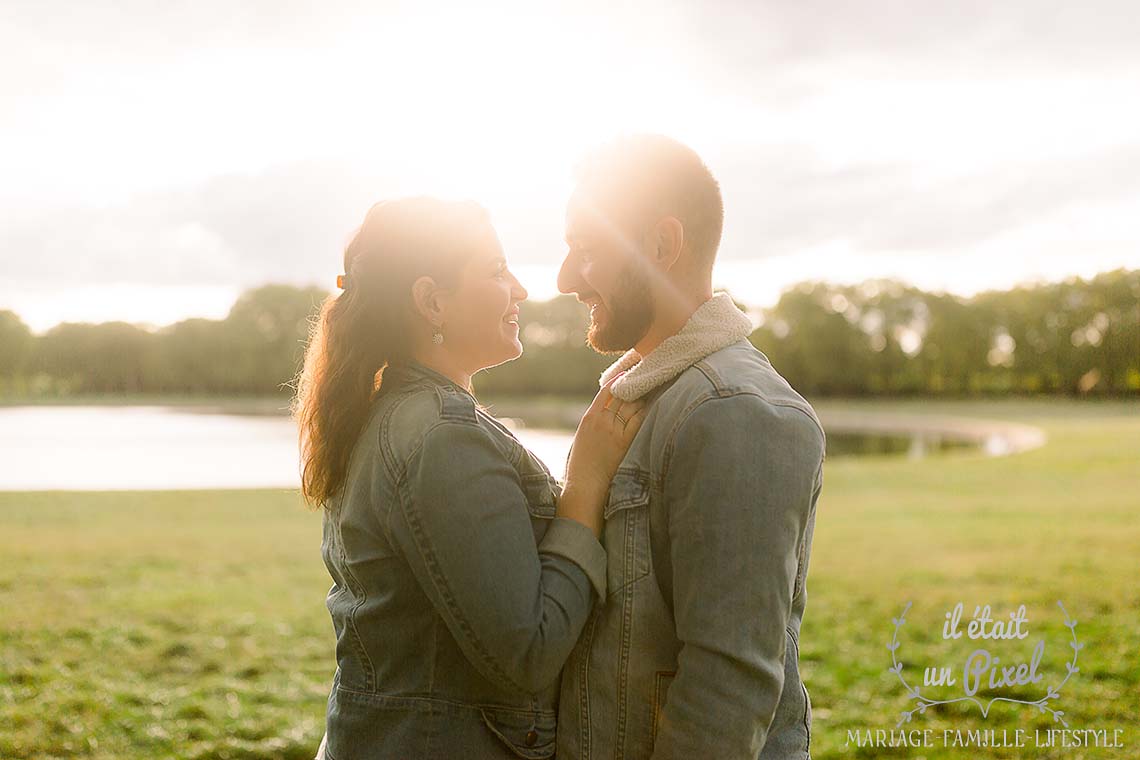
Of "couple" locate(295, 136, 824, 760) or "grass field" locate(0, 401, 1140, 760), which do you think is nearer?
"couple" locate(295, 136, 824, 760)

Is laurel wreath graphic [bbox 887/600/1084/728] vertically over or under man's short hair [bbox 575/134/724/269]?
under

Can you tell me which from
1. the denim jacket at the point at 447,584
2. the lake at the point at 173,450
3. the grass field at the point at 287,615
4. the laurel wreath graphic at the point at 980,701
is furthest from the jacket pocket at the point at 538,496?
the lake at the point at 173,450

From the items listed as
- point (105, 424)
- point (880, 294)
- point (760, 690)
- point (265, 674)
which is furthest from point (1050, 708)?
point (880, 294)

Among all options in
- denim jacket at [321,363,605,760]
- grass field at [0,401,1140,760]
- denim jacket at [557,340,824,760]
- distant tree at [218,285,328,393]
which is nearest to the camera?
denim jacket at [557,340,824,760]

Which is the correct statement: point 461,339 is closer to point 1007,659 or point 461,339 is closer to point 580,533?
point 580,533

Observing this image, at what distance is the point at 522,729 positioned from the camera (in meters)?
2.38

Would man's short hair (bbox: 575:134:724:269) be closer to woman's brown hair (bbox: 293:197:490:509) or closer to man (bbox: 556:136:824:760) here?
man (bbox: 556:136:824:760)

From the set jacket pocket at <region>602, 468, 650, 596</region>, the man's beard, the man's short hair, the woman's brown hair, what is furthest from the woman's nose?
jacket pocket at <region>602, 468, 650, 596</region>

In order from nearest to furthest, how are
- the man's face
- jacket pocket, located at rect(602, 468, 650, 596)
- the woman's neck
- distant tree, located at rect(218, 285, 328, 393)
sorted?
1. jacket pocket, located at rect(602, 468, 650, 596)
2. the man's face
3. the woman's neck
4. distant tree, located at rect(218, 285, 328, 393)

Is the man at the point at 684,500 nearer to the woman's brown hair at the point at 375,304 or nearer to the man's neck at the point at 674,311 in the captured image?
the man's neck at the point at 674,311

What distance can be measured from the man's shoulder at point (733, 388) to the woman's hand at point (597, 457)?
0.45 ft

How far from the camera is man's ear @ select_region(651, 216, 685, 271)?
7.80 feet

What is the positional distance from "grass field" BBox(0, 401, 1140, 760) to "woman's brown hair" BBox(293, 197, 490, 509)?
3.58 m

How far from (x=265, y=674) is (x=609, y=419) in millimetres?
5221
